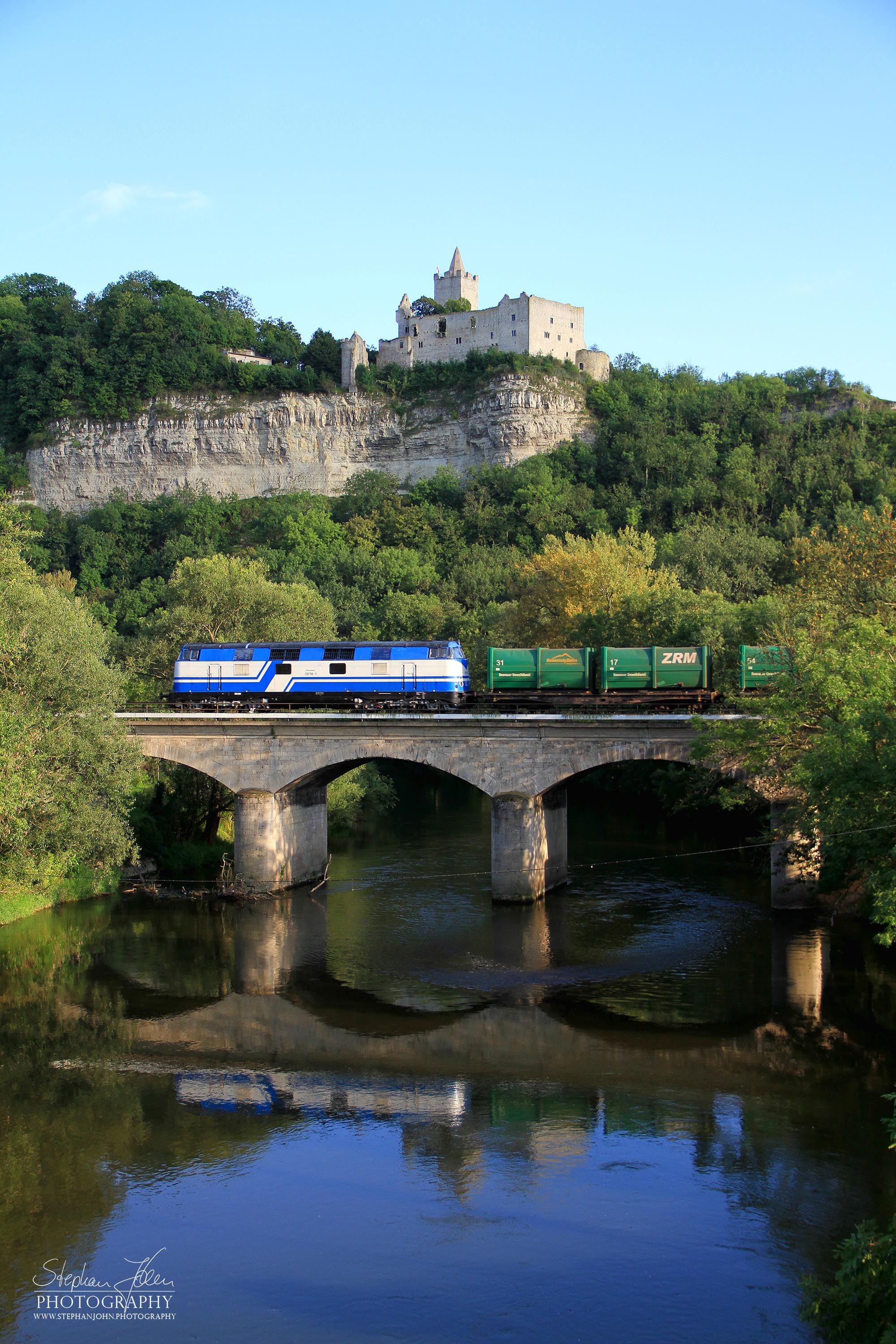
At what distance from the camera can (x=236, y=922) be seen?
128 feet

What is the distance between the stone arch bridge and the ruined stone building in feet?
341

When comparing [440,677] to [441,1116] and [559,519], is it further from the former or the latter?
[559,519]

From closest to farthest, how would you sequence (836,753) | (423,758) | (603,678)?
1. (836,753)
2. (423,758)
3. (603,678)

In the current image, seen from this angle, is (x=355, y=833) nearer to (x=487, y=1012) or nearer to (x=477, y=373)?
(x=487, y=1012)

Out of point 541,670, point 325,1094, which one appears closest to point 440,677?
point 541,670

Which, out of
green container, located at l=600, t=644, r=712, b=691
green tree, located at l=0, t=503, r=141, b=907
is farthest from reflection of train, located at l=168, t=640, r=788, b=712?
green tree, located at l=0, t=503, r=141, b=907

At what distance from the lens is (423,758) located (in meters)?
40.0

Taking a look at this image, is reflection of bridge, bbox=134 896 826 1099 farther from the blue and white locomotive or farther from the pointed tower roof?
the pointed tower roof

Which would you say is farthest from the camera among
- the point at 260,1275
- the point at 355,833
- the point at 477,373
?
the point at 477,373

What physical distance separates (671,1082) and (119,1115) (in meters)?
12.3

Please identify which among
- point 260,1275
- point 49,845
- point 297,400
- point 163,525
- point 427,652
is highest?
point 297,400

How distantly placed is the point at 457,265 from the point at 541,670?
116559mm

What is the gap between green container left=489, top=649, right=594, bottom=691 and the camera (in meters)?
43.1

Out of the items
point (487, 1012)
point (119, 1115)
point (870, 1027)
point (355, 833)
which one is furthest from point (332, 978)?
point (355, 833)
